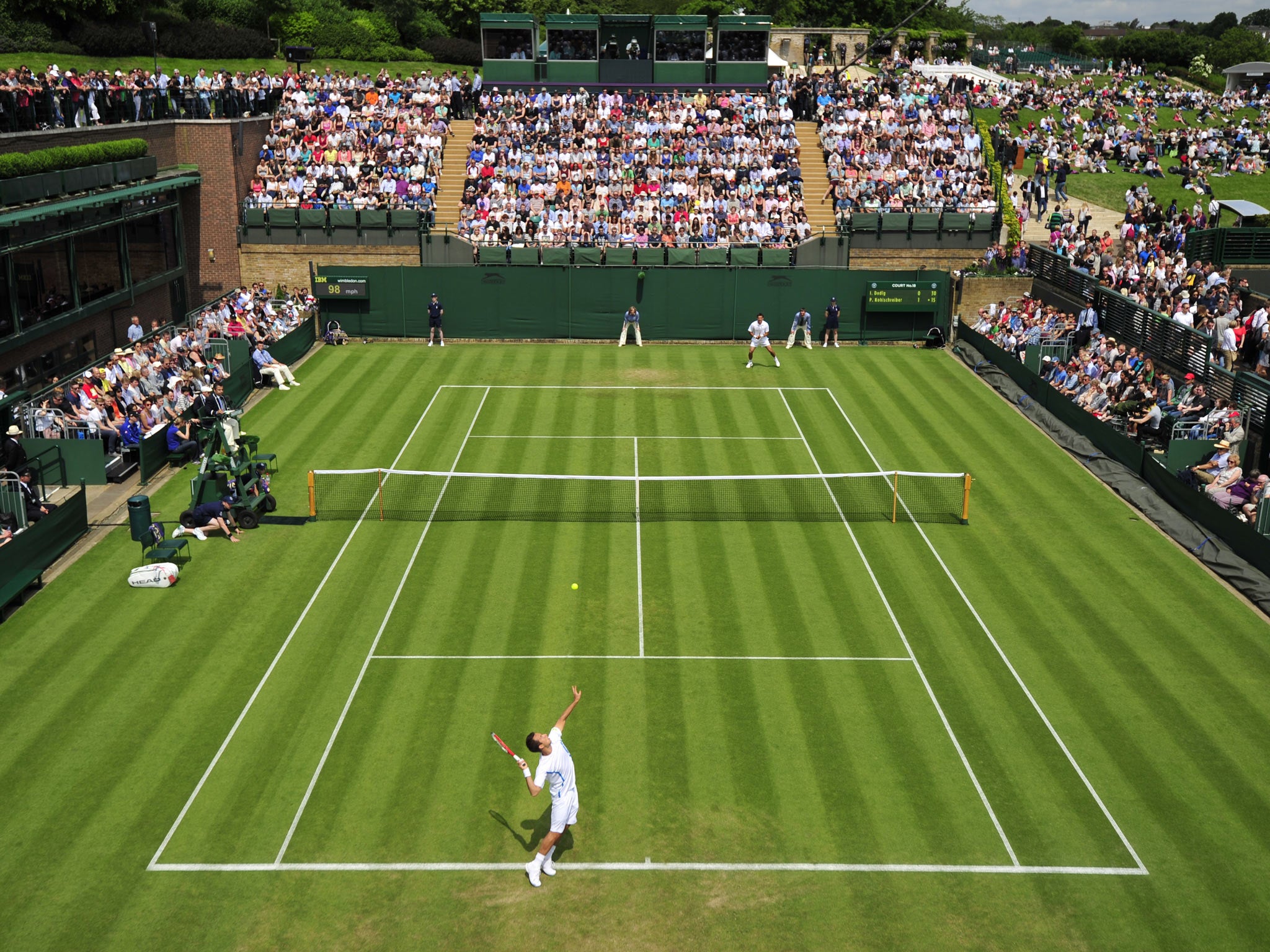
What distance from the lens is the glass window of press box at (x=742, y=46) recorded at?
5503 cm

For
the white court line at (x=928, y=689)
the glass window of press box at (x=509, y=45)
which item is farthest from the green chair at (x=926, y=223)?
the glass window of press box at (x=509, y=45)

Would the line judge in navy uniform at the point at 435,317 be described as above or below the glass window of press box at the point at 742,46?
below

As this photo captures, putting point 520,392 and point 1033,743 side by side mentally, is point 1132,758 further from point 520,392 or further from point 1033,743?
point 520,392

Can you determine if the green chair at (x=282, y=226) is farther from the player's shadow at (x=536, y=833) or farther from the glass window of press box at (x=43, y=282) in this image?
the player's shadow at (x=536, y=833)

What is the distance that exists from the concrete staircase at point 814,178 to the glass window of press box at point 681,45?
6420 millimetres

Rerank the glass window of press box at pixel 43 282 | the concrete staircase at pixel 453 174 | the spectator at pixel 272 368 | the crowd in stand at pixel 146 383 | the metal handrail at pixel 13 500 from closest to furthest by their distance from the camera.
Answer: the metal handrail at pixel 13 500 → the crowd in stand at pixel 146 383 → the glass window of press box at pixel 43 282 → the spectator at pixel 272 368 → the concrete staircase at pixel 453 174

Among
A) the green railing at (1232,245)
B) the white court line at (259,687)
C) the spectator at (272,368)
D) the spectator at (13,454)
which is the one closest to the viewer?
the white court line at (259,687)

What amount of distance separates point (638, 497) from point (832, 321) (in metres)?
16.8

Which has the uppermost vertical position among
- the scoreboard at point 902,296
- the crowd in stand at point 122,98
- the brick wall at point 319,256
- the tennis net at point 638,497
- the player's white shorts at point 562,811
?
the crowd in stand at point 122,98

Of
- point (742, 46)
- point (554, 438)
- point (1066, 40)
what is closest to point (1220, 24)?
point (1066, 40)

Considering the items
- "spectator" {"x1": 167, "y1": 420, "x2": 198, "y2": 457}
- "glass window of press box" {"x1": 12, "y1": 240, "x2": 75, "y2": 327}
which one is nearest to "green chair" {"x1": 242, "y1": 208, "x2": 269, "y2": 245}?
"glass window of press box" {"x1": 12, "y1": 240, "x2": 75, "y2": 327}

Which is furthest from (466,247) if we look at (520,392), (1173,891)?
(1173,891)

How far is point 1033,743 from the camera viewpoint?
1623cm

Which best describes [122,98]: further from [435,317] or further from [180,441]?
[180,441]
